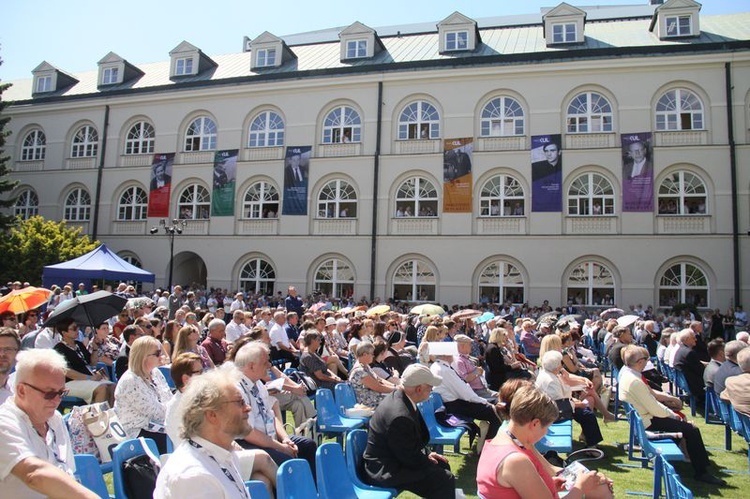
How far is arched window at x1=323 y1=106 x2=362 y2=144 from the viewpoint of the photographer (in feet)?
93.6

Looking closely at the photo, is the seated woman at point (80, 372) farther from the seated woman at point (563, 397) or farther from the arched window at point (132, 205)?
the arched window at point (132, 205)

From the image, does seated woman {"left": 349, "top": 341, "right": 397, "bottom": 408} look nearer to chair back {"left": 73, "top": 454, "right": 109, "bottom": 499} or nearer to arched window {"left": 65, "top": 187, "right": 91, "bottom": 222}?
chair back {"left": 73, "top": 454, "right": 109, "bottom": 499}

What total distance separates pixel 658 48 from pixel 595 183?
625 centimetres

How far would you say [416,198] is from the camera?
89.6 ft

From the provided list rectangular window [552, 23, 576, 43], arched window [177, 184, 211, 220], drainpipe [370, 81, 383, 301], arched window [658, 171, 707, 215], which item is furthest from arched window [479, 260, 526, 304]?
arched window [177, 184, 211, 220]

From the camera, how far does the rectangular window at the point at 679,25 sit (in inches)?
1025

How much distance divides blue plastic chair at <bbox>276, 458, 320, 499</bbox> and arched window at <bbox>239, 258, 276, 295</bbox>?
81.3 feet

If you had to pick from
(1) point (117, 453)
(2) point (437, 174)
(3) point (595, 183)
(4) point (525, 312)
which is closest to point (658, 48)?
(3) point (595, 183)

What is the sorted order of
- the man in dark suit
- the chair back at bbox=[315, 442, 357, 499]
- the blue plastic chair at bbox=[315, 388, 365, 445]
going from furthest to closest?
the blue plastic chair at bbox=[315, 388, 365, 445] → the man in dark suit → the chair back at bbox=[315, 442, 357, 499]

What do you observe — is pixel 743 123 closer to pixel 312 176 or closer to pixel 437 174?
pixel 437 174

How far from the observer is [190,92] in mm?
30484

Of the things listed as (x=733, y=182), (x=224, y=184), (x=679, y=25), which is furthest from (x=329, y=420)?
(x=679, y=25)

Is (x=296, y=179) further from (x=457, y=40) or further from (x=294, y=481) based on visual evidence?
(x=294, y=481)

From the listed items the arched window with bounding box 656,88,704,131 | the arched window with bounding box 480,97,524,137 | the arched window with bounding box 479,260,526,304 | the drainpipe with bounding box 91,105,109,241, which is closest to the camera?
the arched window with bounding box 656,88,704,131
